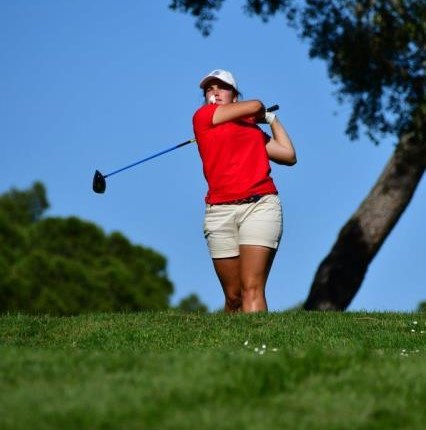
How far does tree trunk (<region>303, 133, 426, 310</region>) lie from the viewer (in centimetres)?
2008

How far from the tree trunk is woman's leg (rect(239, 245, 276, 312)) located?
8.67 metres

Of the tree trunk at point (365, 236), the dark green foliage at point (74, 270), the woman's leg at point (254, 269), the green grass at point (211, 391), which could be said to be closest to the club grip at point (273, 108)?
the woman's leg at point (254, 269)

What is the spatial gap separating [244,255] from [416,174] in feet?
31.0

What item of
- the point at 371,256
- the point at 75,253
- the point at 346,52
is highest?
the point at 75,253

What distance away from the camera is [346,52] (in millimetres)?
18719

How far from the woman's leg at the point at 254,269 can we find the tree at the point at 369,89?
7347 millimetres

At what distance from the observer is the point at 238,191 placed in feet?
36.4

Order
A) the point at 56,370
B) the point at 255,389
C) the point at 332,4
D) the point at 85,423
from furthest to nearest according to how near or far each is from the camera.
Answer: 1. the point at 332,4
2. the point at 56,370
3. the point at 255,389
4. the point at 85,423

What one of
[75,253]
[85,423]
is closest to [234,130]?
[85,423]

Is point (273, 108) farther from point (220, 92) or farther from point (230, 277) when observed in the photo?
point (230, 277)

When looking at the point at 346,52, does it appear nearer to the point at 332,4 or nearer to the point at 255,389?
the point at 332,4

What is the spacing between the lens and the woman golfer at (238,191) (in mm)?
11102

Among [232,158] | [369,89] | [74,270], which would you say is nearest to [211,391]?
[232,158]

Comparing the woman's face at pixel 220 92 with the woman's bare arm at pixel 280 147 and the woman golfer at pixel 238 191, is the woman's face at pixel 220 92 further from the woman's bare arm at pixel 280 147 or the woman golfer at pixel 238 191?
the woman's bare arm at pixel 280 147
